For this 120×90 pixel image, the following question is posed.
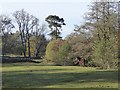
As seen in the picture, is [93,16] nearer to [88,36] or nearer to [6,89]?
[88,36]

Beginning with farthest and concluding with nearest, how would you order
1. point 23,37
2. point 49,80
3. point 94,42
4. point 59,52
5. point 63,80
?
point 23,37 < point 59,52 < point 94,42 < point 49,80 < point 63,80

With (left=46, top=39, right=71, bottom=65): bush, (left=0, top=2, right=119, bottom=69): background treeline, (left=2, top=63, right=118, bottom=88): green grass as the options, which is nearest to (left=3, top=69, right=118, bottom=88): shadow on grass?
(left=2, top=63, right=118, bottom=88): green grass

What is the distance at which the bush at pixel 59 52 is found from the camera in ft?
159

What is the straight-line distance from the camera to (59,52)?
49625mm

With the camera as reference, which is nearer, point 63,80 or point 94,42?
point 63,80

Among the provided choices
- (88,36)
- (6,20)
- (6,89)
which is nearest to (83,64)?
(88,36)

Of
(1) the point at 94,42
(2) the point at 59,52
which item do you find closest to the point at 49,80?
(1) the point at 94,42

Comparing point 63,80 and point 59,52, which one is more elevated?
point 59,52

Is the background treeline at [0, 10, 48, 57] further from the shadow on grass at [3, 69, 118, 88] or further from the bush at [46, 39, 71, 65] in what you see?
the shadow on grass at [3, 69, 118, 88]

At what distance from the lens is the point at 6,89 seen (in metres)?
18.2

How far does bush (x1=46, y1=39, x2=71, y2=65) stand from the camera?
159 feet

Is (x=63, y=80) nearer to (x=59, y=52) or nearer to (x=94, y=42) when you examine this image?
(x=94, y=42)

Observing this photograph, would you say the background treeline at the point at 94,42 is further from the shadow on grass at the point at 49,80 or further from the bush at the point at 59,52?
Result: the shadow on grass at the point at 49,80

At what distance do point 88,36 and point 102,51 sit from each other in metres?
6.54
